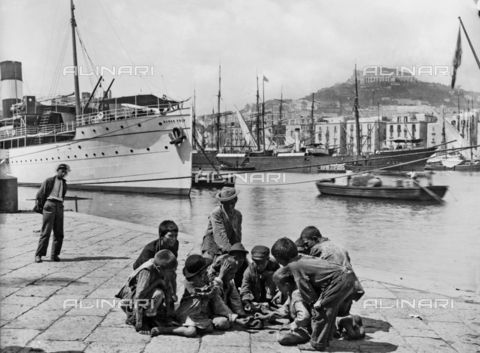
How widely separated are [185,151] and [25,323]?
11606mm

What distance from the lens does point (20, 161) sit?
559 inches

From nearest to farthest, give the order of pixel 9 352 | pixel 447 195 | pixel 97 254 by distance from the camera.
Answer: pixel 9 352 < pixel 97 254 < pixel 447 195

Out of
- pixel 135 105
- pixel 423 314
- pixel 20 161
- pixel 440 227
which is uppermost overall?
pixel 135 105

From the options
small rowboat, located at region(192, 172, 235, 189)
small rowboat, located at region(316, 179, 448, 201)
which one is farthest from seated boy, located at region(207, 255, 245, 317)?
small rowboat, located at region(316, 179, 448, 201)

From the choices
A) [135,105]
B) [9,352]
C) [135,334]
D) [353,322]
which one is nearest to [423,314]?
[353,322]

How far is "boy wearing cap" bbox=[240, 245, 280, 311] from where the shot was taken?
3.78m

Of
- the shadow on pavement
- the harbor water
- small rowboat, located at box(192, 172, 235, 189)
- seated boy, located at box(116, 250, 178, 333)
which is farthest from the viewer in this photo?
small rowboat, located at box(192, 172, 235, 189)

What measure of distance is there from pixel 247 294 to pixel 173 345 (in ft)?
2.92

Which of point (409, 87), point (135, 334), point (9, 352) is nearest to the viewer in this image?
point (9, 352)

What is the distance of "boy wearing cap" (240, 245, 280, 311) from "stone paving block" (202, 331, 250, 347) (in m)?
0.41

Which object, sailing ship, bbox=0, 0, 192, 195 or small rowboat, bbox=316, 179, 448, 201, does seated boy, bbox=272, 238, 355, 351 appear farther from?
small rowboat, bbox=316, 179, 448, 201

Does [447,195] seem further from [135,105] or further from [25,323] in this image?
[25,323]

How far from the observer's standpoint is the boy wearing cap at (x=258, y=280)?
12.4 ft

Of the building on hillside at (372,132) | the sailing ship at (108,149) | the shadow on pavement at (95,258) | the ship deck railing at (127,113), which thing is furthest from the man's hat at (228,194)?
the building on hillside at (372,132)
